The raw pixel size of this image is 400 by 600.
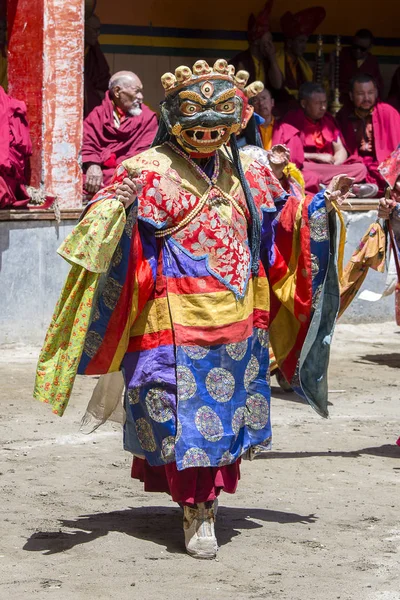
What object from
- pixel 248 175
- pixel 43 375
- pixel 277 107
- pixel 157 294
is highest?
pixel 277 107

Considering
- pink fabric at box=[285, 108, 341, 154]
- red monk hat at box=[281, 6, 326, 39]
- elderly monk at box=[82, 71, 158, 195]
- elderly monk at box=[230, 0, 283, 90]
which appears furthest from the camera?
red monk hat at box=[281, 6, 326, 39]

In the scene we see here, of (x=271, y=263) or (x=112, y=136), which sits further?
(x=112, y=136)

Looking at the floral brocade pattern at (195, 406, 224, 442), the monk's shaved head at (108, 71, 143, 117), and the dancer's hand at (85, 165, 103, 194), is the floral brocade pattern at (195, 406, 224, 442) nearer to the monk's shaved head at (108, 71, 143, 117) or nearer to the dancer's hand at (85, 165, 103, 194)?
the dancer's hand at (85, 165, 103, 194)

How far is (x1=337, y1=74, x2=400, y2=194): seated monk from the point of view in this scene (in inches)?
499

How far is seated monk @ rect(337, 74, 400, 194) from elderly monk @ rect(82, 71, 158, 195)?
261 centimetres

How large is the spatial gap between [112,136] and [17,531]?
5.89m

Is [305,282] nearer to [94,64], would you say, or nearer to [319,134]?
[94,64]

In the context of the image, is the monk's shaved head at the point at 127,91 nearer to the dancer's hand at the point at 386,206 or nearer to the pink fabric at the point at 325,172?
the pink fabric at the point at 325,172

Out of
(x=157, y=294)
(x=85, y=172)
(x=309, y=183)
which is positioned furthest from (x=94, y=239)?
(x=309, y=183)

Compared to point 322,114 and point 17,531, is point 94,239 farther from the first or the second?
point 322,114

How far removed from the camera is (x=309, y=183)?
11.8 metres

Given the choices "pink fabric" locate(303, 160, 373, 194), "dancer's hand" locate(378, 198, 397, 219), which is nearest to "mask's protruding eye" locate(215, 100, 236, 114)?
"dancer's hand" locate(378, 198, 397, 219)

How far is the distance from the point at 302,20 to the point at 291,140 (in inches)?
85.6

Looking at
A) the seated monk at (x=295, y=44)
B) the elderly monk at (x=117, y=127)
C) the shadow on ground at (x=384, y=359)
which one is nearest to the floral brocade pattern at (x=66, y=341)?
the shadow on ground at (x=384, y=359)
